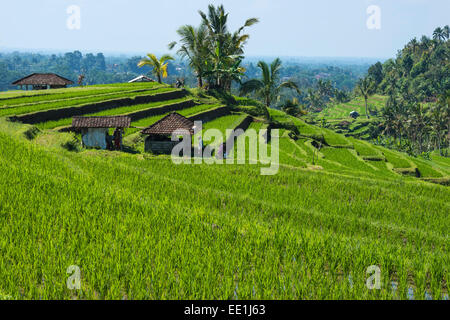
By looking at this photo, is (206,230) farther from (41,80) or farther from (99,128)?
(41,80)

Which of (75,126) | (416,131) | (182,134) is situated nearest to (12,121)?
(75,126)

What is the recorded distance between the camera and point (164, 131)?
560 inches

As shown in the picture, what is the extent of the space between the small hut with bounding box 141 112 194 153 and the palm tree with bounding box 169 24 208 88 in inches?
544

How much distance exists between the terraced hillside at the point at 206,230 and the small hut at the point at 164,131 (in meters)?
2.40

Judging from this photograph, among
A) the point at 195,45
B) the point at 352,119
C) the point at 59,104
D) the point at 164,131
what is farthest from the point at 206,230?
the point at 352,119

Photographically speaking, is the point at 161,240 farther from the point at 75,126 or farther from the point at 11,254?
the point at 75,126

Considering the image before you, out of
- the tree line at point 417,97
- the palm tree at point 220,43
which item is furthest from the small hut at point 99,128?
the tree line at point 417,97

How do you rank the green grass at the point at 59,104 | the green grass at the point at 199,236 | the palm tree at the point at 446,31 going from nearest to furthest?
the green grass at the point at 199,236, the green grass at the point at 59,104, the palm tree at the point at 446,31

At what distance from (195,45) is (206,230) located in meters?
23.6

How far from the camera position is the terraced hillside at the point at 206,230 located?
423 cm

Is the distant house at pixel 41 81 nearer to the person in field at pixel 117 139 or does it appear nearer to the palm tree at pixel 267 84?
the palm tree at pixel 267 84

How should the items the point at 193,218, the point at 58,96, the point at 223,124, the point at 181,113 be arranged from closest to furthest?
the point at 193,218 → the point at 58,96 → the point at 223,124 → the point at 181,113

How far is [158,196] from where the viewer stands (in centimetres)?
831

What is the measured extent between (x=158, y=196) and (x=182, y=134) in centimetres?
624
